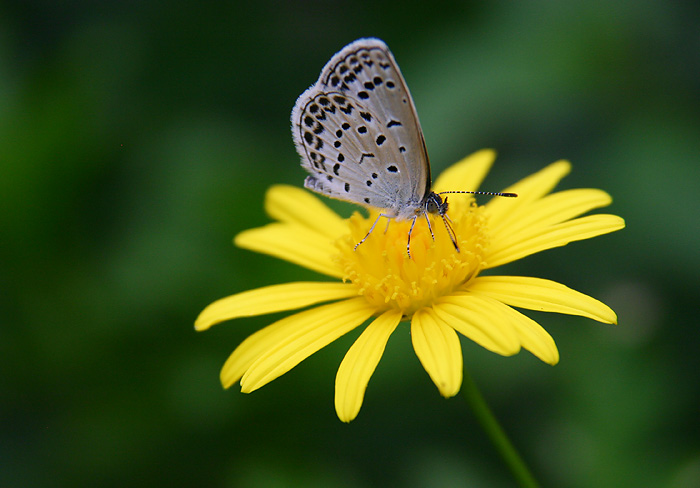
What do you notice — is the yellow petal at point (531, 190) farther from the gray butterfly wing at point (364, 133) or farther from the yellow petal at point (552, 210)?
the gray butterfly wing at point (364, 133)

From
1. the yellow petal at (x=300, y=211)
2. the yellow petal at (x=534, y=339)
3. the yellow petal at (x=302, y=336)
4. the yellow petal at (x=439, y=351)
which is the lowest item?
the yellow petal at (x=534, y=339)

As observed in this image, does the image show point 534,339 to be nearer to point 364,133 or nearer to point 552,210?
point 552,210

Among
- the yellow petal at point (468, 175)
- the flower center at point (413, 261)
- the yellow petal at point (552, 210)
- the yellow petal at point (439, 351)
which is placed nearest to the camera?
the yellow petal at point (439, 351)

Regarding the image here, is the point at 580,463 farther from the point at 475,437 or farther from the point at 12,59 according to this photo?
the point at 12,59

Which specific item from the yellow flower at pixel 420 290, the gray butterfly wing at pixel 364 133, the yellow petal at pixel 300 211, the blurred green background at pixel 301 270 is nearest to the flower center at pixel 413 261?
the yellow flower at pixel 420 290

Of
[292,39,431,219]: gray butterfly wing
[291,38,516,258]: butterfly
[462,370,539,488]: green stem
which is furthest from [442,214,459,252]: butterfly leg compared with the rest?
[462,370,539,488]: green stem

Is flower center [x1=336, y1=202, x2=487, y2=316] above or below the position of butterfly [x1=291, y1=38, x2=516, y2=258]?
below

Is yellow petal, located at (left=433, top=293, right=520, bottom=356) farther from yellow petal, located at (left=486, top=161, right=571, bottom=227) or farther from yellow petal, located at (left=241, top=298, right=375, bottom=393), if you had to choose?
yellow petal, located at (left=486, top=161, right=571, bottom=227)
